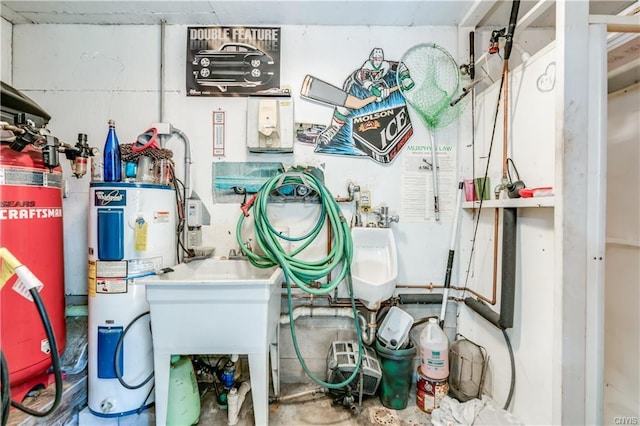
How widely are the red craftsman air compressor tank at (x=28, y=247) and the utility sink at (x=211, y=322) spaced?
1.73 feet

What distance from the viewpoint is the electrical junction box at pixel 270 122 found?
1653mm

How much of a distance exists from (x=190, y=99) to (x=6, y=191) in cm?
104

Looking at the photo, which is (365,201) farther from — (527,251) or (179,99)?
(179,99)

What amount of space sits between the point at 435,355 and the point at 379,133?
55.2 inches

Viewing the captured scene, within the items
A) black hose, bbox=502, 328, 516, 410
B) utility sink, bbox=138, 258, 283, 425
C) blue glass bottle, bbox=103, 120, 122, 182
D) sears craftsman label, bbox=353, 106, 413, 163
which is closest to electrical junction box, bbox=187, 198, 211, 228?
blue glass bottle, bbox=103, 120, 122, 182

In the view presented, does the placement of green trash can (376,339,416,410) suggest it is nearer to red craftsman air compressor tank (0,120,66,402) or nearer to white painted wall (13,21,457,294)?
white painted wall (13,21,457,294)

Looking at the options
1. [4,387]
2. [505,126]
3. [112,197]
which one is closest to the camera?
[4,387]

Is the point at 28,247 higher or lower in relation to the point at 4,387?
higher

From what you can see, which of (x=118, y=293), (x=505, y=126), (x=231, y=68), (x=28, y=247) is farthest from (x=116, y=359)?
(x=505, y=126)

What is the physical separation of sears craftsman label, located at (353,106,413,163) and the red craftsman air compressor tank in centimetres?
166

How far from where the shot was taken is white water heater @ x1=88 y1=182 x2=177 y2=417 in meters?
1.29

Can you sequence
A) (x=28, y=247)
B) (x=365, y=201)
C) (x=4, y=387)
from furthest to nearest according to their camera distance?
(x=365, y=201)
(x=28, y=247)
(x=4, y=387)

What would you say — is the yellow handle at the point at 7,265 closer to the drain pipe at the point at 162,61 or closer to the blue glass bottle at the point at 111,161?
the blue glass bottle at the point at 111,161

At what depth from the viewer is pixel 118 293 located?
1.31 m
